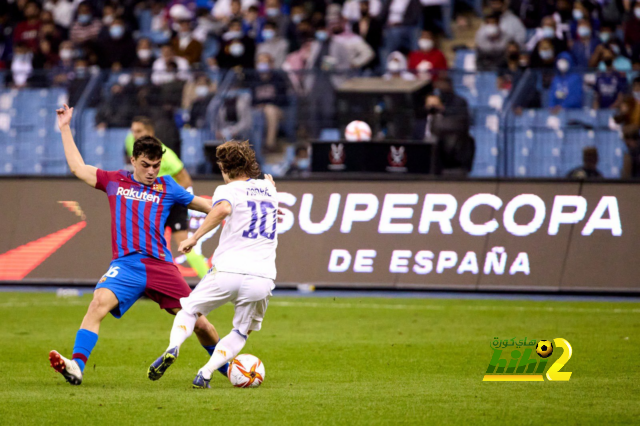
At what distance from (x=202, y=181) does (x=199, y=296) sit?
24.5ft

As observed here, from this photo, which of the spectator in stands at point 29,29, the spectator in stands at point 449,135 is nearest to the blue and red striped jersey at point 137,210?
the spectator in stands at point 449,135

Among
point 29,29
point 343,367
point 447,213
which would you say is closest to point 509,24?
point 447,213

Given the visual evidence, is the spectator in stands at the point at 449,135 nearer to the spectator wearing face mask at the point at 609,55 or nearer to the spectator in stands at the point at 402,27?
the spectator wearing face mask at the point at 609,55

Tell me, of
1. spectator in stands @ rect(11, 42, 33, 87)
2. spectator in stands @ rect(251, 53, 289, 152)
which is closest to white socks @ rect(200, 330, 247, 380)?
spectator in stands @ rect(251, 53, 289, 152)

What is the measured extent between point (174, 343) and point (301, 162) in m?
9.08

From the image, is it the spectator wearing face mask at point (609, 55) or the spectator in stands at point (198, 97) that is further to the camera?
the spectator wearing face mask at point (609, 55)

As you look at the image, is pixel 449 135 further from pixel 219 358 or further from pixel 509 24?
pixel 219 358

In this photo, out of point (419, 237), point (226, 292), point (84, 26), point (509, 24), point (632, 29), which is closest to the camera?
point (226, 292)

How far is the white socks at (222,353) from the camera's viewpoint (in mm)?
7113

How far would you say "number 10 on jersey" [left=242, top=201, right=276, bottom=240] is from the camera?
7.09m

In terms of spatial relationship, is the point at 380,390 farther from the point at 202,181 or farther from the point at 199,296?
the point at 202,181

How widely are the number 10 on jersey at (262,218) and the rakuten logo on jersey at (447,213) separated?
6552mm

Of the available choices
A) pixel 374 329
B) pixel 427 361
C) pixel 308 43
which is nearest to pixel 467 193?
pixel 374 329

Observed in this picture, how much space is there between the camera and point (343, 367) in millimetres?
8406
